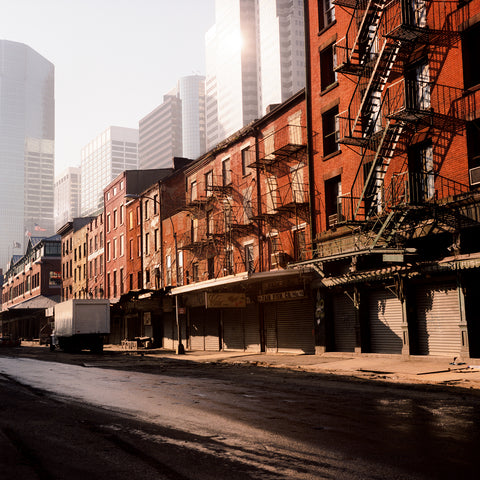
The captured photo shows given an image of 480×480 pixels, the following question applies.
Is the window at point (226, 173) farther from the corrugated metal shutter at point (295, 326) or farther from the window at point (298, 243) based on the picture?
the corrugated metal shutter at point (295, 326)

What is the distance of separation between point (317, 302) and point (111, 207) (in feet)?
135

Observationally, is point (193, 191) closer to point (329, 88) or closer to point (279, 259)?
point (279, 259)

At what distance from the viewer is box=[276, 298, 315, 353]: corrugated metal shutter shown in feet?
96.6

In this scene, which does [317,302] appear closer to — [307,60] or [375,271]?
[375,271]

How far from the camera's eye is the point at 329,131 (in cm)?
2864

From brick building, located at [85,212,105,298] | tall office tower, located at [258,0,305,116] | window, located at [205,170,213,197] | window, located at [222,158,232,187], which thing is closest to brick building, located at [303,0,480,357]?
window, located at [222,158,232,187]

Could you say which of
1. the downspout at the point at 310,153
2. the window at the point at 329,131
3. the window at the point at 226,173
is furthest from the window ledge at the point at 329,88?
the window at the point at 226,173

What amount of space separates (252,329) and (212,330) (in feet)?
18.7

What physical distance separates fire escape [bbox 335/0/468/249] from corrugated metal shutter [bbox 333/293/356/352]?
3.93m

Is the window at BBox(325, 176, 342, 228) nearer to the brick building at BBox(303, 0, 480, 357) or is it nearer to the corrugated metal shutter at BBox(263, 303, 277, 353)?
the brick building at BBox(303, 0, 480, 357)

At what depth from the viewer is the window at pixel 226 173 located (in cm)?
3771

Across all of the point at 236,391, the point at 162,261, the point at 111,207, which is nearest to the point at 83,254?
the point at 111,207

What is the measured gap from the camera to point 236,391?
1482cm

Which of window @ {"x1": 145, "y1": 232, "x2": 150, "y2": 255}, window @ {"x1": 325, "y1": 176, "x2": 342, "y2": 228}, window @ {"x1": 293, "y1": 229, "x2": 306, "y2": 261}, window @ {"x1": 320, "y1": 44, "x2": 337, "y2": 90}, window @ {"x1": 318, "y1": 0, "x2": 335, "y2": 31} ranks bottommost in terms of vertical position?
window @ {"x1": 293, "y1": 229, "x2": 306, "y2": 261}
